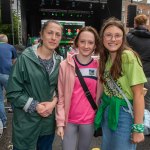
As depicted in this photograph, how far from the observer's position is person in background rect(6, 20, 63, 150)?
2316 mm

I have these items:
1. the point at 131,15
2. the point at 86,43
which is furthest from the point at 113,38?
the point at 131,15

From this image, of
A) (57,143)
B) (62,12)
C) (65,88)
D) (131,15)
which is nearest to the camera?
(65,88)

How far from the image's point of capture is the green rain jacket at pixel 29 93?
91.1 inches

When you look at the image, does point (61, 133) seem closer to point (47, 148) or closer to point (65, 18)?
point (47, 148)

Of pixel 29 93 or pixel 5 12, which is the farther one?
pixel 5 12

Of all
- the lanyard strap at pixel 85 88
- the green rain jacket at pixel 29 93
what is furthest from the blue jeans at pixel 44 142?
the lanyard strap at pixel 85 88

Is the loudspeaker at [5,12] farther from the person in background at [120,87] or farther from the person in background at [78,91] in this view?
the person in background at [120,87]

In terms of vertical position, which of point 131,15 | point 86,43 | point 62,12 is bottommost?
point 86,43

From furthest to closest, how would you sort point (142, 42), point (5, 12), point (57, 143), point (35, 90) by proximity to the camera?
point (5, 12), point (142, 42), point (57, 143), point (35, 90)

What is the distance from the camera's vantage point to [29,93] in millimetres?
2363

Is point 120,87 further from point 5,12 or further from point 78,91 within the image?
point 5,12

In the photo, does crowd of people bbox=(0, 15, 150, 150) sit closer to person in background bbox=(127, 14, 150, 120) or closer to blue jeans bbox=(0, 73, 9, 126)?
person in background bbox=(127, 14, 150, 120)

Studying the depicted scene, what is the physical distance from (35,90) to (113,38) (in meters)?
0.76

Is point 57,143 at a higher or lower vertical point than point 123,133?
lower
